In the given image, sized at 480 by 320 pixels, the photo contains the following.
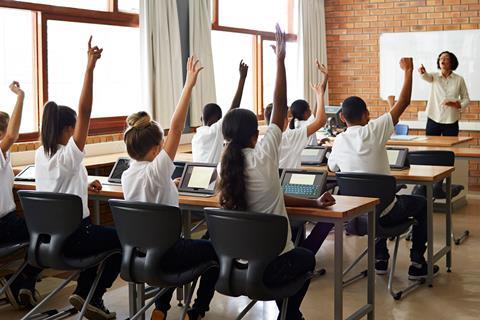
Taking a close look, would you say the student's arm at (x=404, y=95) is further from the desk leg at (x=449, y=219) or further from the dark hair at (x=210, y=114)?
the dark hair at (x=210, y=114)

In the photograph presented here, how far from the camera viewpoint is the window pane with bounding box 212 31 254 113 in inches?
346

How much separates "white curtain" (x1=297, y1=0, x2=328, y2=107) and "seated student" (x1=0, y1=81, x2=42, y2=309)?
19.1 feet

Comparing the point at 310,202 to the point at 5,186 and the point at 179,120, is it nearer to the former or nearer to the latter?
the point at 179,120

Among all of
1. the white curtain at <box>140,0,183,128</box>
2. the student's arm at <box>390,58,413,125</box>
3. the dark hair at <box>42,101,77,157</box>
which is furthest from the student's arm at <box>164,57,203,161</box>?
the white curtain at <box>140,0,183,128</box>

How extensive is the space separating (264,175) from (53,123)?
1.37 metres

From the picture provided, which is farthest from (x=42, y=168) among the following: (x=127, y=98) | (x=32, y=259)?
(x=127, y=98)

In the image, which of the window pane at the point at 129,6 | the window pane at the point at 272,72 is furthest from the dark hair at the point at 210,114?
the window pane at the point at 272,72

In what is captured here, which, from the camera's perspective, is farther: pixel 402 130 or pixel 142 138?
pixel 402 130

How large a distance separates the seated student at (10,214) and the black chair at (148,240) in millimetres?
1113

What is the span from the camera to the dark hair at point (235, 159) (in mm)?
3436

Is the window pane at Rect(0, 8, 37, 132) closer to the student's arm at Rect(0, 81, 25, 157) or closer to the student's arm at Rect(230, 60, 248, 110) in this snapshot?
the student's arm at Rect(0, 81, 25, 157)

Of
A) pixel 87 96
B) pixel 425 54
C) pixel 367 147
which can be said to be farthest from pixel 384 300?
pixel 425 54

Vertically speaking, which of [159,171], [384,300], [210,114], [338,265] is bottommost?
[384,300]

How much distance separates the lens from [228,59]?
9023 millimetres
